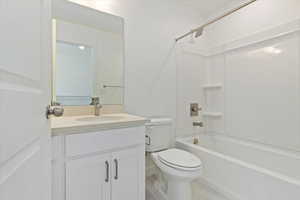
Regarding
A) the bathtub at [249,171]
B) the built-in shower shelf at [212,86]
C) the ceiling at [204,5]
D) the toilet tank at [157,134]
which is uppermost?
the ceiling at [204,5]

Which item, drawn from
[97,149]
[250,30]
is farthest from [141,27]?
[97,149]

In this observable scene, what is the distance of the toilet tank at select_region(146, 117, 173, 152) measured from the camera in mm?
1894

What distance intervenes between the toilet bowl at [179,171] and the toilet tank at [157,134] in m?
0.22

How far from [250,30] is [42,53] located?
2354 mm

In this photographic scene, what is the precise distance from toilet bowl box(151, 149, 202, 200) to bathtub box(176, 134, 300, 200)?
1.28 feet

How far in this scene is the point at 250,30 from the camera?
2123 millimetres

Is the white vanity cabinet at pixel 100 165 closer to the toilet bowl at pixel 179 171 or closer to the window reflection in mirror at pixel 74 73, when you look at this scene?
the toilet bowl at pixel 179 171

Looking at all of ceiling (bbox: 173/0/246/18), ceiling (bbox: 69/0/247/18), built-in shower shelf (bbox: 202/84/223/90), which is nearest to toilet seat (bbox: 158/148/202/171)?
built-in shower shelf (bbox: 202/84/223/90)

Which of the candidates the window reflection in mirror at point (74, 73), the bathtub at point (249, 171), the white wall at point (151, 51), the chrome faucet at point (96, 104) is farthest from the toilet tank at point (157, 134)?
the window reflection in mirror at point (74, 73)

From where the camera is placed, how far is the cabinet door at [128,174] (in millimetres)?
1240

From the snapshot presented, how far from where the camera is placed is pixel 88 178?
1121mm

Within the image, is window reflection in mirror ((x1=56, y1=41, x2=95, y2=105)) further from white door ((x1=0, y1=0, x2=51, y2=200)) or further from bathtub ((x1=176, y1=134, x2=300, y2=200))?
bathtub ((x1=176, y1=134, x2=300, y2=200))

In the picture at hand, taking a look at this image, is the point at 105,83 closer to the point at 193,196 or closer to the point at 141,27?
the point at 141,27

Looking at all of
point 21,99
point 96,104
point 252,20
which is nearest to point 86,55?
point 96,104
